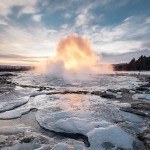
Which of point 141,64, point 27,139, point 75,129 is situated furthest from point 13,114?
point 141,64

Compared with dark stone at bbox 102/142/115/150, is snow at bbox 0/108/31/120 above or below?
above

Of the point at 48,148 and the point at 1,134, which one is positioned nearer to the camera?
the point at 48,148

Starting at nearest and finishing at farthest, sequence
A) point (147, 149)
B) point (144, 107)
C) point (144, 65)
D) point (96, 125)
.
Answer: point (147, 149) < point (96, 125) < point (144, 107) < point (144, 65)

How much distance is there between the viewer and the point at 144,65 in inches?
5017

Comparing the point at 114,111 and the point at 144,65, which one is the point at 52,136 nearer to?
the point at 114,111

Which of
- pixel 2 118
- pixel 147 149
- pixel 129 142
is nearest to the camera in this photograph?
pixel 147 149

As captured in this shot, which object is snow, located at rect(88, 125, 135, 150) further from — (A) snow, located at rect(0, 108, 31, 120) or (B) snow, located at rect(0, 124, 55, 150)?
(A) snow, located at rect(0, 108, 31, 120)

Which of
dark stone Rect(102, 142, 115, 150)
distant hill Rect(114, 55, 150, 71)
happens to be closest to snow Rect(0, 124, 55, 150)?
dark stone Rect(102, 142, 115, 150)

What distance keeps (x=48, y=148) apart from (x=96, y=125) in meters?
3.86

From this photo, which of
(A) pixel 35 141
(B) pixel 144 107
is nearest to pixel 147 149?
(A) pixel 35 141

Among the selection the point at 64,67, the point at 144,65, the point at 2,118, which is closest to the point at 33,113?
the point at 2,118

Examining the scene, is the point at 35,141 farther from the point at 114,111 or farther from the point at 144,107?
the point at 144,107

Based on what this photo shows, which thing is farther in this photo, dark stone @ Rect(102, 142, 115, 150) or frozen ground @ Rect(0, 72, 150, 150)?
frozen ground @ Rect(0, 72, 150, 150)

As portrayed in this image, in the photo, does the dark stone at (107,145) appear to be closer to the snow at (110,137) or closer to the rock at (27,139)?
the snow at (110,137)
